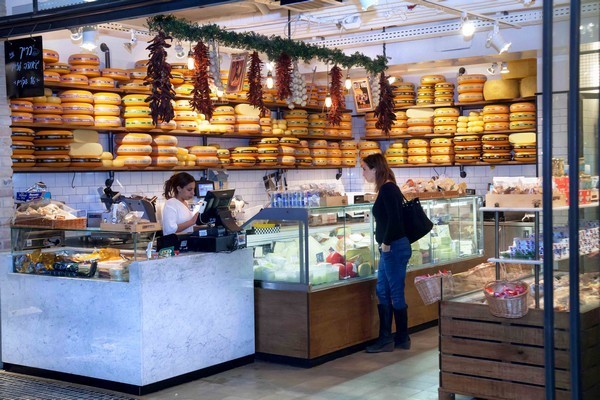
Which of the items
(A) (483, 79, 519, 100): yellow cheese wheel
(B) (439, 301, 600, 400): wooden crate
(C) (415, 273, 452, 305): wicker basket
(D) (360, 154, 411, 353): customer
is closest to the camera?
(B) (439, 301, 600, 400): wooden crate

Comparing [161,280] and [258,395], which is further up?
[161,280]

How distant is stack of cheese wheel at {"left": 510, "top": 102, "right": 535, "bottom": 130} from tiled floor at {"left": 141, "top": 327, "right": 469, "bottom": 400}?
4.92 m

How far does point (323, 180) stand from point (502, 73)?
11.1ft

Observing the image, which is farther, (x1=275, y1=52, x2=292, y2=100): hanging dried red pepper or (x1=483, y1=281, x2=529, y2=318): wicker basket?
(x1=275, y1=52, x2=292, y2=100): hanging dried red pepper

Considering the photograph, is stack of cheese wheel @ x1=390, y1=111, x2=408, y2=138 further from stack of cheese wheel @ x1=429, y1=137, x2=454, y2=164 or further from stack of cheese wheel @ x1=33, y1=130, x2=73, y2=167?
stack of cheese wheel @ x1=33, y1=130, x2=73, y2=167

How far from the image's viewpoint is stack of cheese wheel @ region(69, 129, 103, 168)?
29.0 feet

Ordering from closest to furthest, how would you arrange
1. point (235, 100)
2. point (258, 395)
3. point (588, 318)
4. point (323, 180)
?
point (588, 318) → point (258, 395) → point (235, 100) → point (323, 180)

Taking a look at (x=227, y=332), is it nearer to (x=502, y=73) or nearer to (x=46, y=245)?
(x=46, y=245)

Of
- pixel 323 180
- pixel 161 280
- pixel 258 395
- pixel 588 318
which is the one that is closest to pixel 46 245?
pixel 161 280

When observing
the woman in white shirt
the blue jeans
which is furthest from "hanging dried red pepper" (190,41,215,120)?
the blue jeans

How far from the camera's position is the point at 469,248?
9.18 m

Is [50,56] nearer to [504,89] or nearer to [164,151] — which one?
[164,151]

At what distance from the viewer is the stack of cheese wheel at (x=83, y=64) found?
351 inches

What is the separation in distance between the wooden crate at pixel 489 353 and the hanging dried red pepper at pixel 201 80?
139 inches
